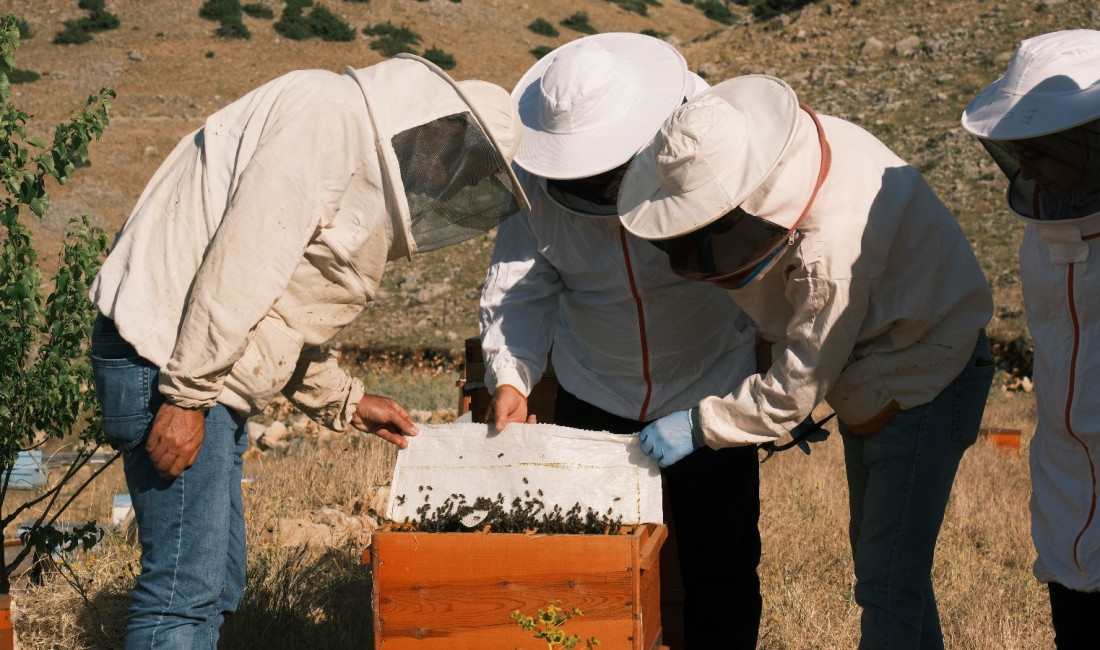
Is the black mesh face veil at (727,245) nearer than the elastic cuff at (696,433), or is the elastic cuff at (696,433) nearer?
the black mesh face veil at (727,245)

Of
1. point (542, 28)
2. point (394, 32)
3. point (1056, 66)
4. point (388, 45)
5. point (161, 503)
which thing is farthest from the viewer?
point (542, 28)

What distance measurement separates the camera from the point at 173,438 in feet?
8.47

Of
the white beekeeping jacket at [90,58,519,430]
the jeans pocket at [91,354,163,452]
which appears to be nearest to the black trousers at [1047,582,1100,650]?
the white beekeeping jacket at [90,58,519,430]

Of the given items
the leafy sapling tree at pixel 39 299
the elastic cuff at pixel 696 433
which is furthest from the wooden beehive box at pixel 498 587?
the leafy sapling tree at pixel 39 299

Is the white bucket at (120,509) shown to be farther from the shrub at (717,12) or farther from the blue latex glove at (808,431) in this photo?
the shrub at (717,12)

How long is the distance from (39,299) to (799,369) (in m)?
3.11

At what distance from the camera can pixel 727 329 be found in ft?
12.3

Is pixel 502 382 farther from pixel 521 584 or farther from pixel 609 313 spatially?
pixel 521 584

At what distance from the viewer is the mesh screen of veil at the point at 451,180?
2.77 m

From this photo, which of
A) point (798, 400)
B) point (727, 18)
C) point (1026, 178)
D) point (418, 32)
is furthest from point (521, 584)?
point (727, 18)

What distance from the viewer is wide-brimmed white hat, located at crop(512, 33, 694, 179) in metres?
3.35

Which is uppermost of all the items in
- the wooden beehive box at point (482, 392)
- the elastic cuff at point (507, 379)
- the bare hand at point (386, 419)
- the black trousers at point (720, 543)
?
the bare hand at point (386, 419)

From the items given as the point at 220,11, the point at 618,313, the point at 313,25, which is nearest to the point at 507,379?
the point at 618,313

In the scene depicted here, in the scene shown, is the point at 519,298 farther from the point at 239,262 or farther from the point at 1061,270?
the point at 1061,270
